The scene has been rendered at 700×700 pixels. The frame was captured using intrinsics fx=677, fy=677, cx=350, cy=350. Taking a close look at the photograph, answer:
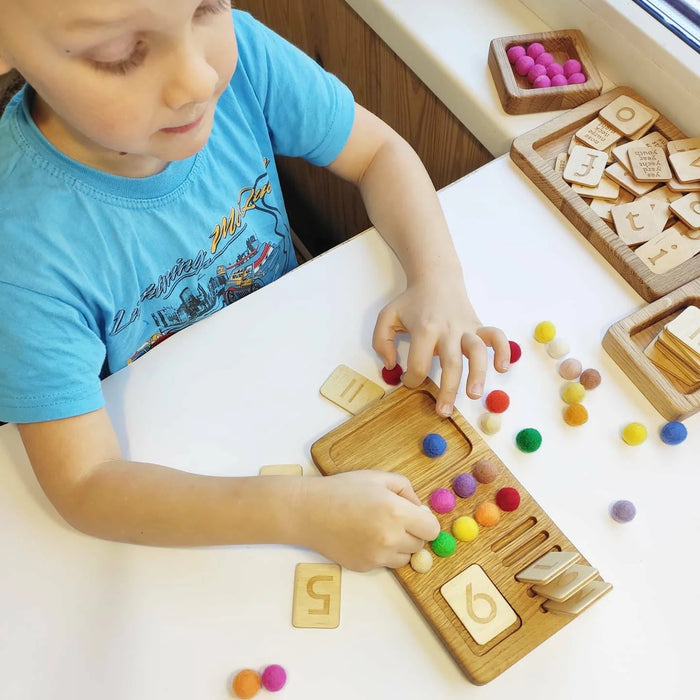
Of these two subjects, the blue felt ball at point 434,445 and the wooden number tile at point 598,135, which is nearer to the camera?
the blue felt ball at point 434,445

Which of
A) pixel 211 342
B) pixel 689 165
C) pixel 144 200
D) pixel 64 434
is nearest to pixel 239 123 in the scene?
pixel 144 200

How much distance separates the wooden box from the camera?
2.75 feet

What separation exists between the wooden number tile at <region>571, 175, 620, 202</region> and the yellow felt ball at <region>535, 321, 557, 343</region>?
0.60ft

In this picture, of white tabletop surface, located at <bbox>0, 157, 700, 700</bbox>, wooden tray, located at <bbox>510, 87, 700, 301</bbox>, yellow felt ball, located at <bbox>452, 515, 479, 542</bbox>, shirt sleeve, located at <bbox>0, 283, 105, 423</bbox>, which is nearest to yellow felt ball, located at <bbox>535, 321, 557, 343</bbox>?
white tabletop surface, located at <bbox>0, 157, 700, 700</bbox>

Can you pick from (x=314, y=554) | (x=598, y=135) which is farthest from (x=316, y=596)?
(x=598, y=135)

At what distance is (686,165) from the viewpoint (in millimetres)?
777

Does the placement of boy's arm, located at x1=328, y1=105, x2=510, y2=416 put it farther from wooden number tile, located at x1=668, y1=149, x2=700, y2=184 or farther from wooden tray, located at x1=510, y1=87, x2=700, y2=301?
wooden number tile, located at x1=668, y1=149, x2=700, y2=184

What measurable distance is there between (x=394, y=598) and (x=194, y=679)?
177mm

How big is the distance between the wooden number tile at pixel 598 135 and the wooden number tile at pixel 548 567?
0.49m

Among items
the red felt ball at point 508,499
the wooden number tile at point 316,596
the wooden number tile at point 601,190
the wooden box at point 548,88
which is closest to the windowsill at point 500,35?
the wooden box at point 548,88

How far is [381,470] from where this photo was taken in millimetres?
639

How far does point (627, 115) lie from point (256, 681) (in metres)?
0.75

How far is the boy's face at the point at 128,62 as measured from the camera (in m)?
0.43

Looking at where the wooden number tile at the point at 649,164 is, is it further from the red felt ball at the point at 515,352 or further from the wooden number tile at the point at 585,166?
the red felt ball at the point at 515,352
